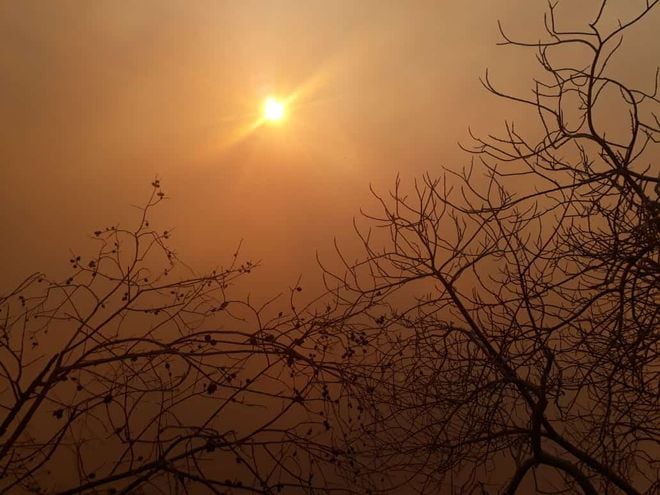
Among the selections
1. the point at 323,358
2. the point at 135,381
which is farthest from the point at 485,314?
the point at 135,381

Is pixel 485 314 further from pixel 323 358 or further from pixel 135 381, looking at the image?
pixel 135 381

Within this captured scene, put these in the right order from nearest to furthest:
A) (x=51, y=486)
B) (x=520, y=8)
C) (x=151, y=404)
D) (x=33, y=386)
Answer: (x=33, y=386)
(x=51, y=486)
(x=151, y=404)
(x=520, y=8)

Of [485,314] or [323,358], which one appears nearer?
[323,358]

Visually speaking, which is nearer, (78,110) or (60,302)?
(60,302)

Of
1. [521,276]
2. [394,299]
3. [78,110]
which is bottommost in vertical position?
[521,276]

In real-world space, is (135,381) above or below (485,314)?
below

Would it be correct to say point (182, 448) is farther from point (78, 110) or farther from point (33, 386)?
point (78, 110)

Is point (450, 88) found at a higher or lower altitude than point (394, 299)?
higher

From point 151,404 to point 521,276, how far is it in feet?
5.05

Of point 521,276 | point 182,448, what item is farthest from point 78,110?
point 521,276

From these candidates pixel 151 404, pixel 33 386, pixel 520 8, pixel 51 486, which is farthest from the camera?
pixel 520 8

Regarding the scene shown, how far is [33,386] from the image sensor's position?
1665 millimetres

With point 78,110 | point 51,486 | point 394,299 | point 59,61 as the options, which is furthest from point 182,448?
point 59,61

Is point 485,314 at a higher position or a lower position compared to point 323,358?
higher
